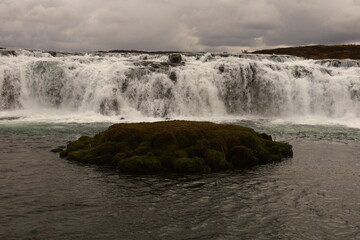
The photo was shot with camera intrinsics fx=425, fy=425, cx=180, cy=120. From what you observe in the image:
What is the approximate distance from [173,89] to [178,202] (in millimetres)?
35835

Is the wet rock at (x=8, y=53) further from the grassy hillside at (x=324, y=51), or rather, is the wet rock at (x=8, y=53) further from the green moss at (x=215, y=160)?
the grassy hillside at (x=324, y=51)

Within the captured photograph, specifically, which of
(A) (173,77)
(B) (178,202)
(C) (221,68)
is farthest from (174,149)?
(C) (221,68)

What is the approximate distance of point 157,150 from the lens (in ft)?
80.2

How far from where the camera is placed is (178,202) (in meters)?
17.9

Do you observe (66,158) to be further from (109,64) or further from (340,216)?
(109,64)

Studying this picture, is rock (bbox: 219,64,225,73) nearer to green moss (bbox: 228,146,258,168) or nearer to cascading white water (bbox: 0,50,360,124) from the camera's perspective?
cascading white water (bbox: 0,50,360,124)

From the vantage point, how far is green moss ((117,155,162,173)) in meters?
22.9

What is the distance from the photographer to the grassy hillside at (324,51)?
10375 cm

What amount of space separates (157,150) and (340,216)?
1104 cm

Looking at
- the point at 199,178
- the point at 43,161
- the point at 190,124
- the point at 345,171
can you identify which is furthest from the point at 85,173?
the point at 345,171

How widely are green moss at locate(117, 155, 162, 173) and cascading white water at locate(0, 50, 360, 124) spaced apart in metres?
27.1

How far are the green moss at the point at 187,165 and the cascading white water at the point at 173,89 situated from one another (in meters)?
27.5

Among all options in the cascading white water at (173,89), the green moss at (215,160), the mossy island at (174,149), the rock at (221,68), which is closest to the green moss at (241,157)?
the mossy island at (174,149)

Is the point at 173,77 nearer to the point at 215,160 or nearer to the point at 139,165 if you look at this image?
the point at 215,160
